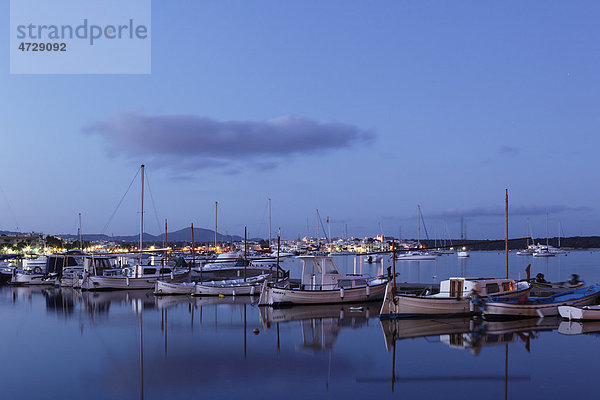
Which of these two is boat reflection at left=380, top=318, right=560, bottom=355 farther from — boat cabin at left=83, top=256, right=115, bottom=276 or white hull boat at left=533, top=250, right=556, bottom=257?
white hull boat at left=533, top=250, right=556, bottom=257

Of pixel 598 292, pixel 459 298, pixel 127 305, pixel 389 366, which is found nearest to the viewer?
pixel 389 366

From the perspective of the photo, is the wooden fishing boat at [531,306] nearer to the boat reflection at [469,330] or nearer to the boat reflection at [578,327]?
the boat reflection at [469,330]

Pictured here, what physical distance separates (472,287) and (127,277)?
97.3 feet

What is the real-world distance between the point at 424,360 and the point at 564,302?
13644mm

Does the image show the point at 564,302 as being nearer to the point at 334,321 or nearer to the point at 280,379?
the point at 334,321

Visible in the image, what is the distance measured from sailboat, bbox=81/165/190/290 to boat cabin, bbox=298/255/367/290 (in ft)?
55.1

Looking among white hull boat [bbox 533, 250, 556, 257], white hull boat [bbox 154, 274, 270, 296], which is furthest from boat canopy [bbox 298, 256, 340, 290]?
white hull boat [bbox 533, 250, 556, 257]

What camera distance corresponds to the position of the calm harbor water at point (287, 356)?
16.6m

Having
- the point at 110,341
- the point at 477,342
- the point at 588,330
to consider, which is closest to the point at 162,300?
the point at 110,341

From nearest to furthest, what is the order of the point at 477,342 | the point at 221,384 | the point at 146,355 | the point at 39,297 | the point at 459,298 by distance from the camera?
the point at 221,384
the point at 146,355
the point at 477,342
the point at 459,298
the point at 39,297

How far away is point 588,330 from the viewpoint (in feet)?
83.6

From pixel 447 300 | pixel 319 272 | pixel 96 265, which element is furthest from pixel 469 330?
pixel 96 265

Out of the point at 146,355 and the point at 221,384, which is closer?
the point at 221,384

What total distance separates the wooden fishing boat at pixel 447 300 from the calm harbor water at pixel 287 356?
663 millimetres
